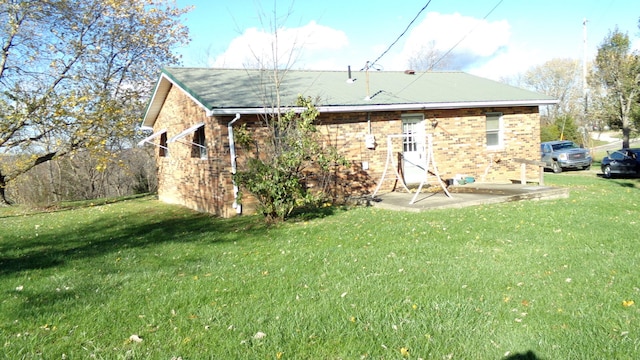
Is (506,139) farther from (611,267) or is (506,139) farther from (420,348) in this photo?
(420,348)

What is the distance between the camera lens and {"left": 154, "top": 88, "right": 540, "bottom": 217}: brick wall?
11641mm

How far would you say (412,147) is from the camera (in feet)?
46.4

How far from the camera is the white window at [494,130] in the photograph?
1491cm

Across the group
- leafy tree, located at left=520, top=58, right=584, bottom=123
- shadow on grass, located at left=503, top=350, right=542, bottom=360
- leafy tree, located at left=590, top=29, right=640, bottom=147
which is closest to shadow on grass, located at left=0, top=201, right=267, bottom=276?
shadow on grass, located at left=503, top=350, right=542, bottom=360

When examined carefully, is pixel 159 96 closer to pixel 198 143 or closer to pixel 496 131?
pixel 198 143

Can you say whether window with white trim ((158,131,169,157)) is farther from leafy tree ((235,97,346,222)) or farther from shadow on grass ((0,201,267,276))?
leafy tree ((235,97,346,222))

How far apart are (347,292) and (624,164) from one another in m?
19.0

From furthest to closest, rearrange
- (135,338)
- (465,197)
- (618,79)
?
(618,79) < (465,197) < (135,338)

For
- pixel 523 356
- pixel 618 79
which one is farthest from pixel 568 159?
pixel 523 356

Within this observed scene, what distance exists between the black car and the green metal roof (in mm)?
6669

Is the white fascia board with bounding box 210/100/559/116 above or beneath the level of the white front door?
above

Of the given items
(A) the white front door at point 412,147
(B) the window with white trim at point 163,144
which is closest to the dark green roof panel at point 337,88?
(A) the white front door at point 412,147

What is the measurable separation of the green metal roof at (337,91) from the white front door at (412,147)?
674 mm

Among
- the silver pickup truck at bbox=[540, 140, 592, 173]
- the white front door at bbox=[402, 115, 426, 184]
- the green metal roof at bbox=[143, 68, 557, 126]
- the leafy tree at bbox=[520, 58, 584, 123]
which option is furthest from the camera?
the leafy tree at bbox=[520, 58, 584, 123]
